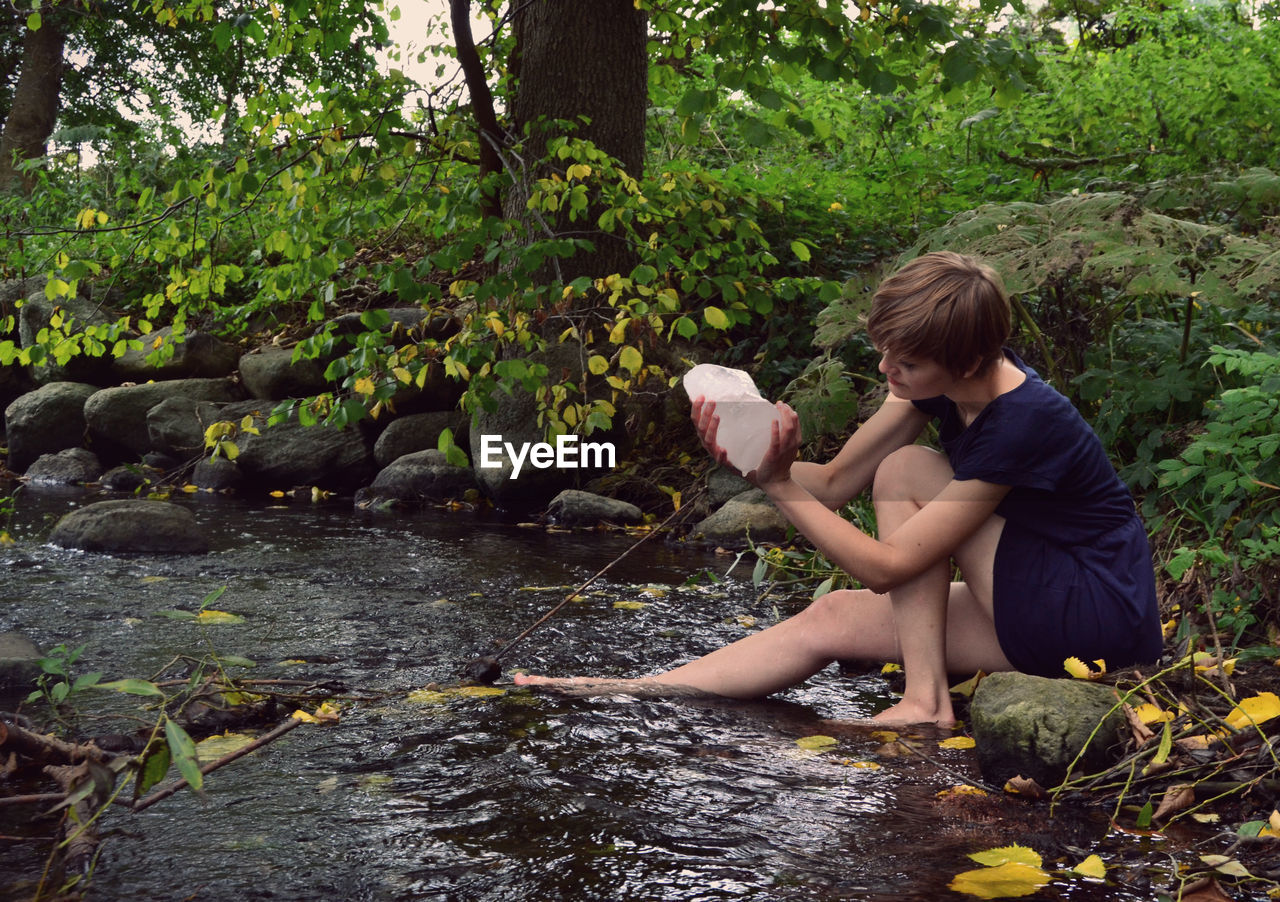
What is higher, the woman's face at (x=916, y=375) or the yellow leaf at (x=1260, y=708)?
the woman's face at (x=916, y=375)

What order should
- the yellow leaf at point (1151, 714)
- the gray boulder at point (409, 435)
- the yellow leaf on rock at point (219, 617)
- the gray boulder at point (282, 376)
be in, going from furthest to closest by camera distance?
1. the gray boulder at point (282, 376)
2. the gray boulder at point (409, 435)
3. the yellow leaf on rock at point (219, 617)
4. the yellow leaf at point (1151, 714)

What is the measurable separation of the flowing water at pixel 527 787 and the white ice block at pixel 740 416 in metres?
0.71

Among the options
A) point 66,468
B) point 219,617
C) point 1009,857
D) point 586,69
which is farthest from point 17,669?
point 66,468

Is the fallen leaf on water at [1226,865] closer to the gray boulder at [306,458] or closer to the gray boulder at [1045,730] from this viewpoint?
the gray boulder at [1045,730]

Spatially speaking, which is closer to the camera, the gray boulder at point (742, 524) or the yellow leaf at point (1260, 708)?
the yellow leaf at point (1260, 708)

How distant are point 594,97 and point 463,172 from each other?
1.72 metres

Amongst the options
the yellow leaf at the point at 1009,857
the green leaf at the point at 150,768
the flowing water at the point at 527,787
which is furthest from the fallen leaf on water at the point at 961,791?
the green leaf at the point at 150,768

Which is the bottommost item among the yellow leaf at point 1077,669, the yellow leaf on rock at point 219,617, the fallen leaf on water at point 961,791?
the yellow leaf on rock at point 219,617

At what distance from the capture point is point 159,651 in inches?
137

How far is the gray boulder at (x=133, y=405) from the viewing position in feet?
32.2

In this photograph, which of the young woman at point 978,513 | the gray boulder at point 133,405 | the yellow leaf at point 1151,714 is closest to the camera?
the yellow leaf at point 1151,714

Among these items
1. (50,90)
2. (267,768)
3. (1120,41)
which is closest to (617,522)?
(267,768)

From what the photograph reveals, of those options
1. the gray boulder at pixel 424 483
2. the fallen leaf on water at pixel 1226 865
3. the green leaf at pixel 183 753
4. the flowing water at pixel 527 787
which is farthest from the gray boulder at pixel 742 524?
the green leaf at pixel 183 753

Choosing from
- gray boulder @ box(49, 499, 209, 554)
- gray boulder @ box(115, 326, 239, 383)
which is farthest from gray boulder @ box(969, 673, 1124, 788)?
gray boulder @ box(115, 326, 239, 383)
